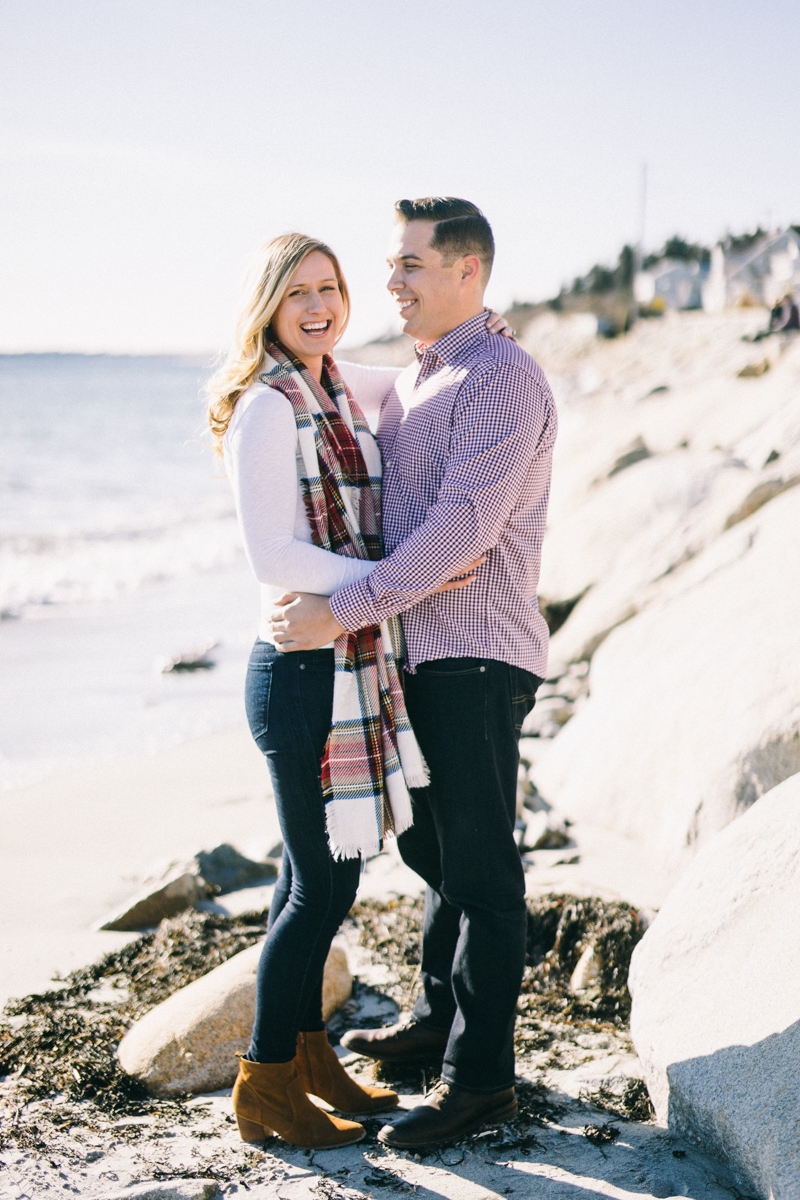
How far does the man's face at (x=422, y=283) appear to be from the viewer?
2.76m

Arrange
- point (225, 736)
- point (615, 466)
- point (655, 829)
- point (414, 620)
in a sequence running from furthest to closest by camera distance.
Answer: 1. point (615, 466)
2. point (225, 736)
3. point (655, 829)
4. point (414, 620)

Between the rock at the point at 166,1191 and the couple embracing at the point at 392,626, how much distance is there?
314mm

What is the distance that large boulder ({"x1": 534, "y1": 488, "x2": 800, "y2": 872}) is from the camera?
3.82 meters

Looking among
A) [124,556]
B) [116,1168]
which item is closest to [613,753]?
[116,1168]

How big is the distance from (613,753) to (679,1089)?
2.26 meters

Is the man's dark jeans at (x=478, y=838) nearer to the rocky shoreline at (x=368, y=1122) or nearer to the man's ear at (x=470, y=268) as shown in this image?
the rocky shoreline at (x=368, y=1122)

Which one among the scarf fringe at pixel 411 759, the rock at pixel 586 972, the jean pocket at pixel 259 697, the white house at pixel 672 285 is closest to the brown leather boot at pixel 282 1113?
the scarf fringe at pixel 411 759

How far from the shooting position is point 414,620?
275 cm

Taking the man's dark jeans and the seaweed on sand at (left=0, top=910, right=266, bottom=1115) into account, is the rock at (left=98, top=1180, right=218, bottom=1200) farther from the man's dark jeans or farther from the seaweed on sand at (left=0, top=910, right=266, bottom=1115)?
the man's dark jeans

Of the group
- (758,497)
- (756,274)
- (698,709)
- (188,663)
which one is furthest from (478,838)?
(756,274)

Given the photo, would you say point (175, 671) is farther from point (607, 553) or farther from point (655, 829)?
point (655, 829)

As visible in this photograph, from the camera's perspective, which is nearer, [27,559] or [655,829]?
[655,829]

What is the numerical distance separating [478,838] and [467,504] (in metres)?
0.88

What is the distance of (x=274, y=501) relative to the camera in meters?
2.59
